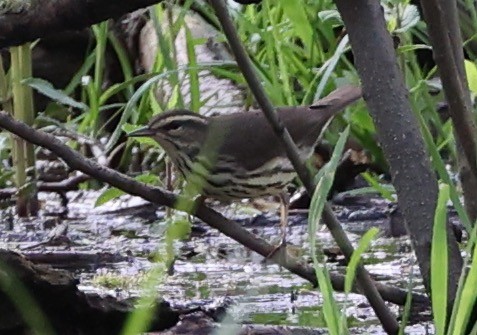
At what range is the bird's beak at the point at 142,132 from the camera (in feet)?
12.0

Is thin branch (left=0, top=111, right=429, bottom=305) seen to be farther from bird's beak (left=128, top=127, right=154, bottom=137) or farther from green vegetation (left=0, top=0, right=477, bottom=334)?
bird's beak (left=128, top=127, right=154, bottom=137)

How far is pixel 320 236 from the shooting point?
398cm

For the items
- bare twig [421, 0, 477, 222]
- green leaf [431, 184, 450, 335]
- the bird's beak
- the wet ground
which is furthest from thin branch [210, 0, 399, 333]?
the bird's beak

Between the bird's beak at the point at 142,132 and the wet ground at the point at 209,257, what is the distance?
0.26 metres

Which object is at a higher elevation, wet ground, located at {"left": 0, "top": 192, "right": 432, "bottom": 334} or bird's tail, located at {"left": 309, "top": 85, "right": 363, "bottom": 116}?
bird's tail, located at {"left": 309, "top": 85, "right": 363, "bottom": 116}

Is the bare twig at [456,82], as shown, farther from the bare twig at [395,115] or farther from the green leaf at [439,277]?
the green leaf at [439,277]

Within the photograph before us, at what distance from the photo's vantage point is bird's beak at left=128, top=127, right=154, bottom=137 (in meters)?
3.67

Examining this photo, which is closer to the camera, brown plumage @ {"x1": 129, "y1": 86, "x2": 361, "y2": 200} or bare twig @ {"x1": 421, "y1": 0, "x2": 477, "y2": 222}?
bare twig @ {"x1": 421, "y1": 0, "x2": 477, "y2": 222}

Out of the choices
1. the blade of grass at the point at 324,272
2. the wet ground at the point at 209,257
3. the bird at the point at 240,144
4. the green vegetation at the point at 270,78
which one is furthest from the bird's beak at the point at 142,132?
the blade of grass at the point at 324,272

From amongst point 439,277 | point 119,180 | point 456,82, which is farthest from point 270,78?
point 439,277

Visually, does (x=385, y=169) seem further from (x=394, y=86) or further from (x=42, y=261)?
(x=394, y=86)

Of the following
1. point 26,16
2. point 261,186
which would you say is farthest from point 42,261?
point 26,16

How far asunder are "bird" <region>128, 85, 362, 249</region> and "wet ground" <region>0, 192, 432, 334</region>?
199 mm

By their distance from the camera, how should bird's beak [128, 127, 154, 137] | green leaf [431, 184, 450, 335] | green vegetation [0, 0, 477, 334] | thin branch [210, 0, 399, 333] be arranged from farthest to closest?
green vegetation [0, 0, 477, 334] < bird's beak [128, 127, 154, 137] < thin branch [210, 0, 399, 333] < green leaf [431, 184, 450, 335]
